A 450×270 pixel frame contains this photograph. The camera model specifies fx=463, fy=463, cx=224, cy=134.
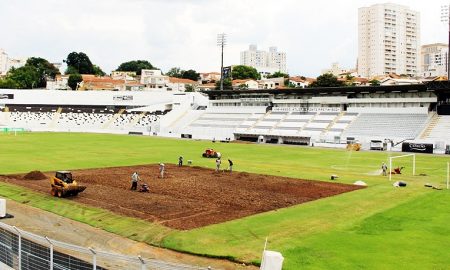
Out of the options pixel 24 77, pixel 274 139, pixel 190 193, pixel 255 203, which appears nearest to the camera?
pixel 255 203

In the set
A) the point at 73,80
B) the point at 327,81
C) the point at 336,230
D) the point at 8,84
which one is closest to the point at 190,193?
the point at 336,230

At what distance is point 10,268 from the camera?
1280 cm

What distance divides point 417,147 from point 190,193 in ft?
175

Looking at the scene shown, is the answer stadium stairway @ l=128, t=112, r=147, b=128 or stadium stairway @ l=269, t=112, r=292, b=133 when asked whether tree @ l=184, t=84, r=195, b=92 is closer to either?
stadium stairway @ l=128, t=112, r=147, b=128

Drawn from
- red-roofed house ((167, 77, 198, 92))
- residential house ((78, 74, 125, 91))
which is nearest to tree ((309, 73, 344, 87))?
red-roofed house ((167, 77, 198, 92))

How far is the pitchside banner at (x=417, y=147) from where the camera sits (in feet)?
242

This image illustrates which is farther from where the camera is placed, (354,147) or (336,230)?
(354,147)

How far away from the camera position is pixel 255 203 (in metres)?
30.0

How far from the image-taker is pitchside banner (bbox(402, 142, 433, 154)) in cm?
7384

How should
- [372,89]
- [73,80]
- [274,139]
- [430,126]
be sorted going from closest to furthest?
[430,126]
[372,89]
[274,139]
[73,80]

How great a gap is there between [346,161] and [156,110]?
289ft

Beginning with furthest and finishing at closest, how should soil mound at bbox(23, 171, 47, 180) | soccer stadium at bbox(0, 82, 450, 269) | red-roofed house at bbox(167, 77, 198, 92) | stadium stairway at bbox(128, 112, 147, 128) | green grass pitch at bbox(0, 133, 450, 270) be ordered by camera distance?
red-roofed house at bbox(167, 77, 198, 92), stadium stairway at bbox(128, 112, 147, 128), soil mound at bbox(23, 171, 47, 180), green grass pitch at bbox(0, 133, 450, 270), soccer stadium at bbox(0, 82, 450, 269)

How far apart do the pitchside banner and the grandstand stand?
2181mm

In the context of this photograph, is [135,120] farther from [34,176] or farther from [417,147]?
[34,176]
